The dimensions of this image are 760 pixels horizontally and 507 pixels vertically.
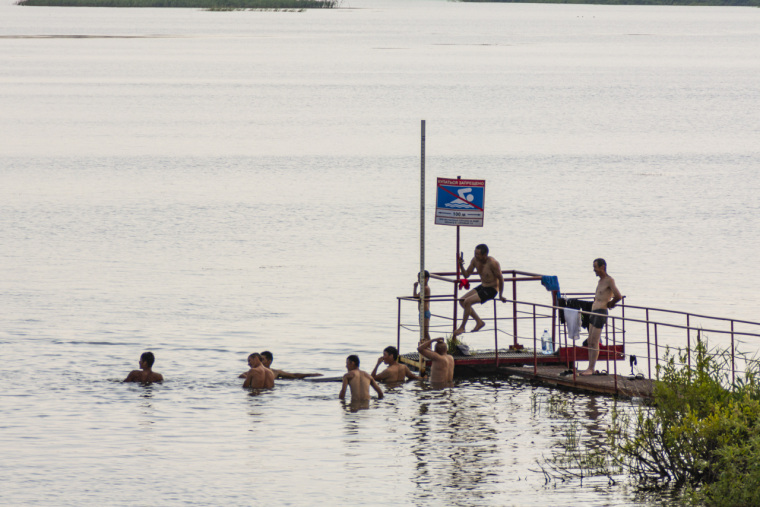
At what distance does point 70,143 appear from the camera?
72.9 metres

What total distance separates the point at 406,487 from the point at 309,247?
25350 mm

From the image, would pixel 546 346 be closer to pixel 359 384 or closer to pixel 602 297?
pixel 602 297

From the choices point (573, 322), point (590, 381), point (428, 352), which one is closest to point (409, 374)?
point (428, 352)

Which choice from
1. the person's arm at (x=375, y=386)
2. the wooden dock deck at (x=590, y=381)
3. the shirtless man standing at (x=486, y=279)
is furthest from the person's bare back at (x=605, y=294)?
the person's arm at (x=375, y=386)

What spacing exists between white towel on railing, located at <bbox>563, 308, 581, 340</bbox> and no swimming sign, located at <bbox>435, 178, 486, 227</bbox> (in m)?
2.16

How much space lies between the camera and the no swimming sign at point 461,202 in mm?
20312

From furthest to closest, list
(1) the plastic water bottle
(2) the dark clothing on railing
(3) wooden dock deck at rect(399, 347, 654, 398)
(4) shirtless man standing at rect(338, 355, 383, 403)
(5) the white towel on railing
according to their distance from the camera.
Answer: (1) the plastic water bottle, (4) shirtless man standing at rect(338, 355, 383, 403), (2) the dark clothing on railing, (5) the white towel on railing, (3) wooden dock deck at rect(399, 347, 654, 398)

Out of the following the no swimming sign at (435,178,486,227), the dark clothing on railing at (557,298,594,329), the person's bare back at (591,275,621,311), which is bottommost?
the dark clothing on railing at (557,298,594,329)

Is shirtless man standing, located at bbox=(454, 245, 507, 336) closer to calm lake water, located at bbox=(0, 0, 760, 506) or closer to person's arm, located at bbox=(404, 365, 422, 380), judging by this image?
person's arm, located at bbox=(404, 365, 422, 380)

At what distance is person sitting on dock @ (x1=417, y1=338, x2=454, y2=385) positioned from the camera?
20469 mm

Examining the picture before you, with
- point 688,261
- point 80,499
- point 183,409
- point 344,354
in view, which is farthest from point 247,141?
point 80,499

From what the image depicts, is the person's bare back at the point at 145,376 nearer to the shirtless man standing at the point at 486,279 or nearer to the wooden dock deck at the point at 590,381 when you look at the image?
the shirtless man standing at the point at 486,279

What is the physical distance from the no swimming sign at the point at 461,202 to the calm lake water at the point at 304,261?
122 inches

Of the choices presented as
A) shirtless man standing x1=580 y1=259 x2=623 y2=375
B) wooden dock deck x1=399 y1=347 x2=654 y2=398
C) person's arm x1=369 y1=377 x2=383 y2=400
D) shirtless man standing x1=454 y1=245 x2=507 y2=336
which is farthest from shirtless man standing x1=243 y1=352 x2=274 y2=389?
shirtless man standing x1=580 y1=259 x2=623 y2=375
